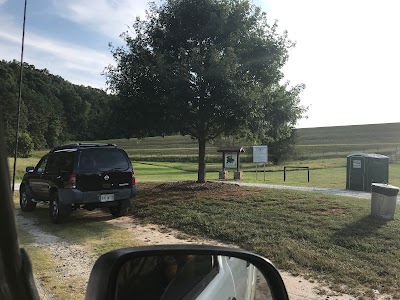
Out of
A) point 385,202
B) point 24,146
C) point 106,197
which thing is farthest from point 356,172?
point 24,146

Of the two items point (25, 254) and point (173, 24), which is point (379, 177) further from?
point (25, 254)

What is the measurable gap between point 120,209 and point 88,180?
1411 millimetres

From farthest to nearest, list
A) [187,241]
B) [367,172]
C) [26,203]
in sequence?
1. [367,172]
2. [26,203]
3. [187,241]

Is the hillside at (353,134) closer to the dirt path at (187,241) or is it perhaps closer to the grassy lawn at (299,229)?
the grassy lawn at (299,229)

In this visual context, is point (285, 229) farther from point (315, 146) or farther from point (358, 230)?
point (315, 146)

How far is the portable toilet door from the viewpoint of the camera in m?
18.5

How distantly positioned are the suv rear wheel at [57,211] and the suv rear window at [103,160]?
990 mm

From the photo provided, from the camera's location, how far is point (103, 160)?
33.4 feet

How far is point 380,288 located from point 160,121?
1038 centimetres

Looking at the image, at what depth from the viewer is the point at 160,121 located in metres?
14.6

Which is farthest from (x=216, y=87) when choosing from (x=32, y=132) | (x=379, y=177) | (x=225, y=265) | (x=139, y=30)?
(x=32, y=132)

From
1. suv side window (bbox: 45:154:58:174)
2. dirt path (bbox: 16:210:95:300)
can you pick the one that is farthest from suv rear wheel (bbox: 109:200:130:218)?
dirt path (bbox: 16:210:95:300)

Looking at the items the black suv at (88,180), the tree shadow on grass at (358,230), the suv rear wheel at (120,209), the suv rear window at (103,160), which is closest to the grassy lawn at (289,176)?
the suv rear wheel at (120,209)

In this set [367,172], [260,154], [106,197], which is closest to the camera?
[106,197]
